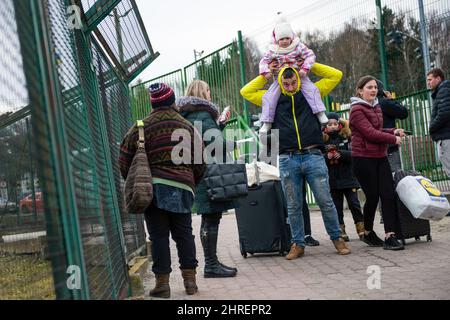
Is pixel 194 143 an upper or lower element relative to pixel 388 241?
upper

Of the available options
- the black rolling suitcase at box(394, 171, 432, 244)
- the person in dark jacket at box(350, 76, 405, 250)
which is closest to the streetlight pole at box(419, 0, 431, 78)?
the person in dark jacket at box(350, 76, 405, 250)

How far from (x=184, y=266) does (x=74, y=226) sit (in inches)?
96.0

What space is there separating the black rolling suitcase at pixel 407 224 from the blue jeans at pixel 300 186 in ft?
2.53

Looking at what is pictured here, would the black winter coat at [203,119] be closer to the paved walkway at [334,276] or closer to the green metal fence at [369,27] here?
the paved walkway at [334,276]

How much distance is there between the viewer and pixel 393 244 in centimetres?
729

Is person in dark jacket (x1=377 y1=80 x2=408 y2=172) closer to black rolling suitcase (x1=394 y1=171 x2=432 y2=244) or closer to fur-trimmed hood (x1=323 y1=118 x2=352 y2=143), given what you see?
fur-trimmed hood (x1=323 y1=118 x2=352 y2=143)

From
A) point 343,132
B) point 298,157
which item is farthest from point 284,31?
point 343,132

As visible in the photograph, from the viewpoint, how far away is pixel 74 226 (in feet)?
10.8

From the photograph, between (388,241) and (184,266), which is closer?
(184,266)

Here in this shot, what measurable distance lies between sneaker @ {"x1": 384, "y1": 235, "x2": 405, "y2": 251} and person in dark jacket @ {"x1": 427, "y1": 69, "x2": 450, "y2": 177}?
2.23 m

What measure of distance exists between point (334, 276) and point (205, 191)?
4.66 feet

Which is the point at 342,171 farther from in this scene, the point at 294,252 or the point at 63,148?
the point at 63,148
